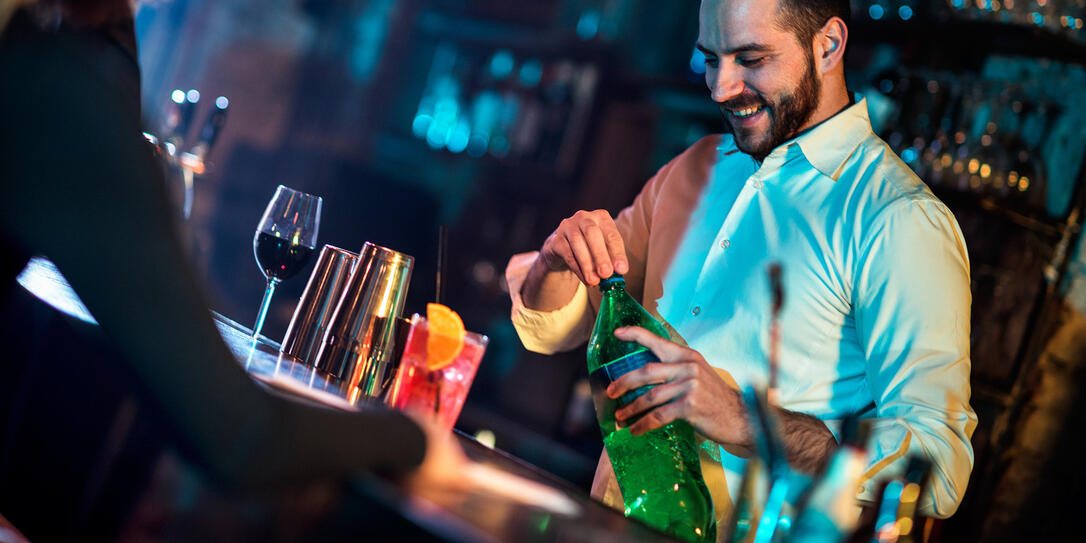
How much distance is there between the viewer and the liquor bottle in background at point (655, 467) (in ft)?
3.64

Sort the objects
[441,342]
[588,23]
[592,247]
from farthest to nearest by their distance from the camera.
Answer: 1. [588,23]
2. [592,247]
3. [441,342]

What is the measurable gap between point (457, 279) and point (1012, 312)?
229cm

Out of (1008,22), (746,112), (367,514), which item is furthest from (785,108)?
(1008,22)

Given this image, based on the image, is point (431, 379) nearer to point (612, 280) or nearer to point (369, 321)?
point (369, 321)

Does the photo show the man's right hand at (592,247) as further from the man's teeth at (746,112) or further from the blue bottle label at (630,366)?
the man's teeth at (746,112)

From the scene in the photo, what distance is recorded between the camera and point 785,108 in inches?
58.4

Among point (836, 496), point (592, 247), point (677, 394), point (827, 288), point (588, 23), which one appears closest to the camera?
point (836, 496)

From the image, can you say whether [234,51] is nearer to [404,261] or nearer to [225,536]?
[404,261]

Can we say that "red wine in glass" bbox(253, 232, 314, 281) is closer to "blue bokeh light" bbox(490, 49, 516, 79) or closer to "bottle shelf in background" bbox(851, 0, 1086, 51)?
"bottle shelf in background" bbox(851, 0, 1086, 51)

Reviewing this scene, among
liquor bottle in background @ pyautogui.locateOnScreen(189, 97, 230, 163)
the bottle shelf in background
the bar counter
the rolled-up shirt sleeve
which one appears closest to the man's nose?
the rolled-up shirt sleeve

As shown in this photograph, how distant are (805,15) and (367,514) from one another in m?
1.20

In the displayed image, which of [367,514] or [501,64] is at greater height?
[501,64]

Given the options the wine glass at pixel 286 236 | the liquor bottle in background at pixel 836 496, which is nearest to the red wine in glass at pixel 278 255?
the wine glass at pixel 286 236

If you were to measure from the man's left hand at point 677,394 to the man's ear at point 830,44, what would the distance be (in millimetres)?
745
